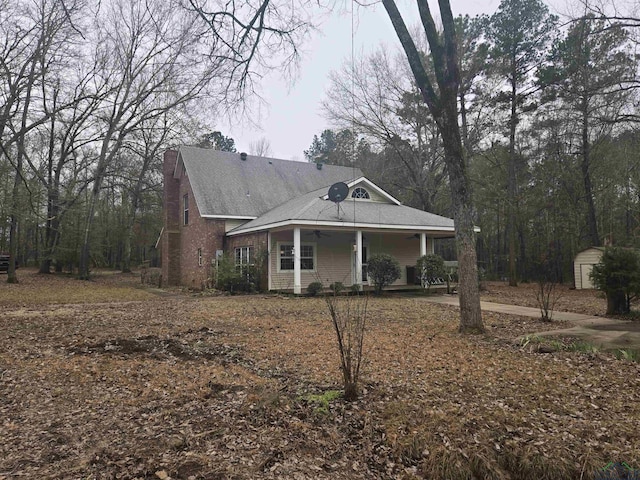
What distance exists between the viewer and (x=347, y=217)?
52.2ft

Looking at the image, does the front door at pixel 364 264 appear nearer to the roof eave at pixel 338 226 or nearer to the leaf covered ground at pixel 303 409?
the roof eave at pixel 338 226

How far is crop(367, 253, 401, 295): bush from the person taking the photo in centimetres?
1522

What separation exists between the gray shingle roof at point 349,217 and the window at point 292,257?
1378 mm

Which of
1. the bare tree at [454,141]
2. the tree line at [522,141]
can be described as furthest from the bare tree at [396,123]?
the bare tree at [454,141]

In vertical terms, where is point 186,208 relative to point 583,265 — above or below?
above

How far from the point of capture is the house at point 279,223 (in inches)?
640

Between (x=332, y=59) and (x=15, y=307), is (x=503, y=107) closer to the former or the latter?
(x=332, y=59)

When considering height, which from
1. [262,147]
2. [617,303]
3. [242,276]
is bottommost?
[617,303]

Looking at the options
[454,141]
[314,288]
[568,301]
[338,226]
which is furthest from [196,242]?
[568,301]

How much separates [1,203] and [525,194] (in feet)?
81.2

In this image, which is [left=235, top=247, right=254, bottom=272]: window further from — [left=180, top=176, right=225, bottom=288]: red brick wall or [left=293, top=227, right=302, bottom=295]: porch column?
[left=293, top=227, right=302, bottom=295]: porch column

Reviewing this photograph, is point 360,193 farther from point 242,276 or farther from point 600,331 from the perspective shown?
point 600,331

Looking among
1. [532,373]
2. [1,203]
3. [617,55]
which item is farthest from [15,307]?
[617,55]

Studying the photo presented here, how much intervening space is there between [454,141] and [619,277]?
5.31 meters
